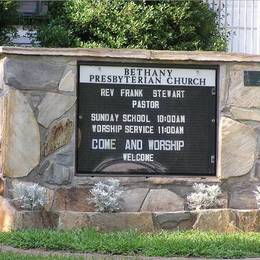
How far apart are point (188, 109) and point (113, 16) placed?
2697 mm

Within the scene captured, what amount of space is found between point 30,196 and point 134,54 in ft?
6.69

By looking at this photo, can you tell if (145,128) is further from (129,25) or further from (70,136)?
(129,25)

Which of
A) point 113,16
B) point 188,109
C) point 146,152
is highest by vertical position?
point 113,16

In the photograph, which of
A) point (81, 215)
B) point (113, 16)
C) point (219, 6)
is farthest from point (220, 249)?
point (219, 6)

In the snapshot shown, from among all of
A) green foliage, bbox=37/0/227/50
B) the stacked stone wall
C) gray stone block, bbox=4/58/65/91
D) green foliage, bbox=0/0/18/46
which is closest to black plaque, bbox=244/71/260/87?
the stacked stone wall

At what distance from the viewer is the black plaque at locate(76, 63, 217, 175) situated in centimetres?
851

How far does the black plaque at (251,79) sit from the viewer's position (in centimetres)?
870

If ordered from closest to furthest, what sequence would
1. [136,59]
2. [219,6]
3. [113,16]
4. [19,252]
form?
[19,252], [136,59], [113,16], [219,6]

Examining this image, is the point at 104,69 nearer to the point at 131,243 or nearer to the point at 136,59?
the point at 136,59

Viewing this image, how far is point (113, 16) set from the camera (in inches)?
423

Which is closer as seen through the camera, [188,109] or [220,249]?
[220,249]

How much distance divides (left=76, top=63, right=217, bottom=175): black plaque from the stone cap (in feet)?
0.47

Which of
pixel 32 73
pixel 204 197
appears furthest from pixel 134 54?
pixel 204 197

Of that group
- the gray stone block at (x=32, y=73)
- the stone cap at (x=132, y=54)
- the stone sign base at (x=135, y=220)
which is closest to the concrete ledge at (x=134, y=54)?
the stone cap at (x=132, y=54)
